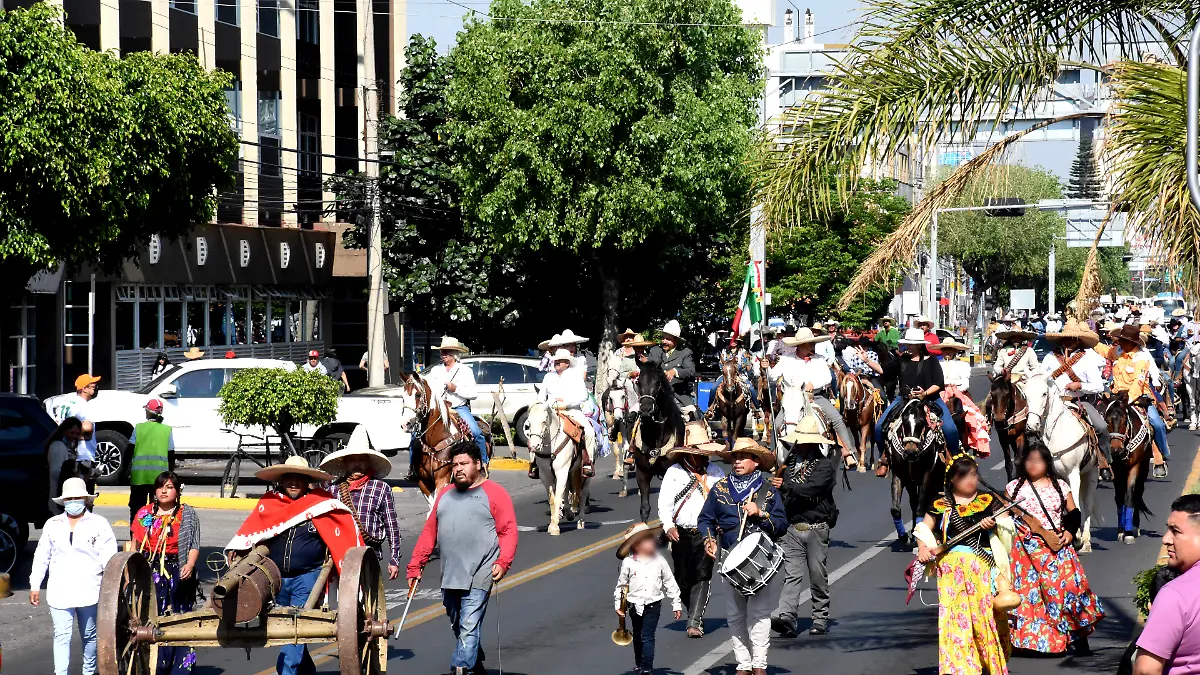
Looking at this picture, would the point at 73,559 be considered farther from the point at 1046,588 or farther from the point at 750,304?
the point at 750,304

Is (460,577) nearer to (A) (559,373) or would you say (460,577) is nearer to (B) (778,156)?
(B) (778,156)

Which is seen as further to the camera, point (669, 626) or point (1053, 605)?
point (669, 626)

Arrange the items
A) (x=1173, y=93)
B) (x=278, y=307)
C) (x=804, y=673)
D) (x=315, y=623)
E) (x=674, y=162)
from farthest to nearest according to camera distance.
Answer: (x=278, y=307), (x=674, y=162), (x=804, y=673), (x=1173, y=93), (x=315, y=623)

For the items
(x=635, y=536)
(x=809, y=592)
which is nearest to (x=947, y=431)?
(x=809, y=592)

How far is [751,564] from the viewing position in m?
10.5

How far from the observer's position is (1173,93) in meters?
10.2

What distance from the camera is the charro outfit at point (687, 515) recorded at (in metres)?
11.5

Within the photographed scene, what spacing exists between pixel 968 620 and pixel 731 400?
17.3 m

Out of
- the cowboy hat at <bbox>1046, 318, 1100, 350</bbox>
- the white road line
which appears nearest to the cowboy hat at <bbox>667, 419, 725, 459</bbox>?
the white road line

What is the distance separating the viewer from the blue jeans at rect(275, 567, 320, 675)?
32.3 ft

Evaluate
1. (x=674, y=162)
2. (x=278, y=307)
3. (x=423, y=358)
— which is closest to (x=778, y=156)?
(x=674, y=162)

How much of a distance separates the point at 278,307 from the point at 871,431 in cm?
2306

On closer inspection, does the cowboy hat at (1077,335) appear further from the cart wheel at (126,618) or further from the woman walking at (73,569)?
the cart wheel at (126,618)

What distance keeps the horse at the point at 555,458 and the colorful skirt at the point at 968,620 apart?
913 cm
